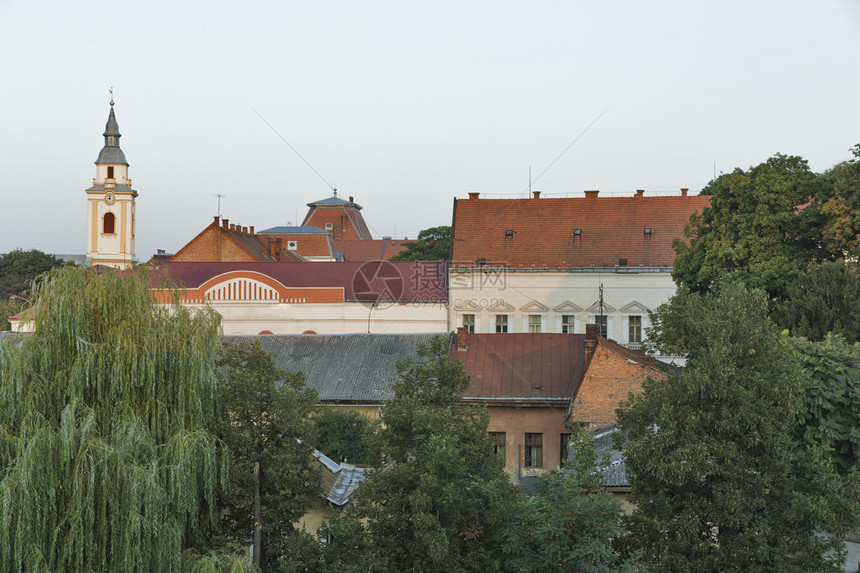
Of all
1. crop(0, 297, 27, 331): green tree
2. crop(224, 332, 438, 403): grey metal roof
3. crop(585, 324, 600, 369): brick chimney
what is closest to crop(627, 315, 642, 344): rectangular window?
crop(585, 324, 600, 369): brick chimney

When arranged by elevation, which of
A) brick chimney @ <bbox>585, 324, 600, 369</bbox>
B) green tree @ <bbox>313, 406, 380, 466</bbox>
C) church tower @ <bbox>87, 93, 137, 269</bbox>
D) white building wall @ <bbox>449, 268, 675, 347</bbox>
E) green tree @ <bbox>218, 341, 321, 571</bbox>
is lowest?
green tree @ <bbox>313, 406, 380, 466</bbox>

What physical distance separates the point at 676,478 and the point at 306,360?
2076 cm

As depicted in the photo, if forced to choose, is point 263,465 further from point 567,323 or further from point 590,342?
point 567,323

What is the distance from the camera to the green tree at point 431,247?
236 feet

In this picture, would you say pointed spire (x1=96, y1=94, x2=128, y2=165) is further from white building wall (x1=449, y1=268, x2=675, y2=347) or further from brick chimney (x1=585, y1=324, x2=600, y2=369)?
brick chimney (x1=585, y1=324, x2=600, y2=369)

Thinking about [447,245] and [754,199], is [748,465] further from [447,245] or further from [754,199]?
[447,245]

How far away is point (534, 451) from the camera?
30.0m

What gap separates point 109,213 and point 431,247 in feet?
85.2

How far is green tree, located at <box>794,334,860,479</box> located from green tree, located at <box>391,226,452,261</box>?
51.2 metres

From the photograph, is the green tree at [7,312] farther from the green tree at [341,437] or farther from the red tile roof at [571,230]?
the green tree at [341,437]

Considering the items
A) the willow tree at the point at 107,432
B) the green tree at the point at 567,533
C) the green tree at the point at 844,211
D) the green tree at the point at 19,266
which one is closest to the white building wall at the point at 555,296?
the green tree at the point at 844,211

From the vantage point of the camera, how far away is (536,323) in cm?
4825

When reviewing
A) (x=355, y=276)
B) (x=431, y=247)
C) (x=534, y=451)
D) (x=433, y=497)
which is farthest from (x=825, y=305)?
(x=431, y=247)

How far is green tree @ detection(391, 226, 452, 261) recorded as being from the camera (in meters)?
71.9
